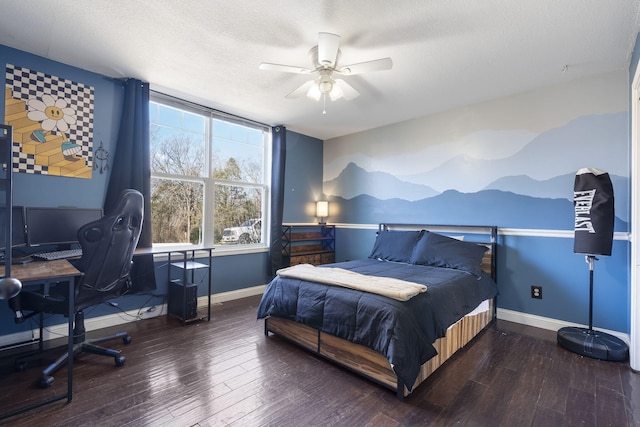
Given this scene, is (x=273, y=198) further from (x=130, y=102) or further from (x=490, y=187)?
(x=490, y=187)

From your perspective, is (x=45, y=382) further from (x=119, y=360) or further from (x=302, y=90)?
(x=302, y=90)

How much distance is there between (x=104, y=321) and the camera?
2961 millimetres

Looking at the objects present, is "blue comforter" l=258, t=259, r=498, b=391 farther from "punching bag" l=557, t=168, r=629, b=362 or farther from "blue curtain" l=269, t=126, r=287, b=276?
"blue curtain" l=269, t=126, r=287, b=276

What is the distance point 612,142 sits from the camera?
2742 millimetres

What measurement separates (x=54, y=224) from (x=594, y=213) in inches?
178

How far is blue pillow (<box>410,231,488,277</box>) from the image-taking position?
3.02 meters

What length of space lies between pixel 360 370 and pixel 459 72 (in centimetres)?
273

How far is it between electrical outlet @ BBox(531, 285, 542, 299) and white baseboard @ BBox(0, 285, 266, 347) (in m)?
3.48

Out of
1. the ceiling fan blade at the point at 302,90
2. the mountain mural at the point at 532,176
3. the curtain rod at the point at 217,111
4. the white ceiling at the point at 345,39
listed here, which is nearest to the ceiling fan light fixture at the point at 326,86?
the ceiling fan blade at the point at 302,90

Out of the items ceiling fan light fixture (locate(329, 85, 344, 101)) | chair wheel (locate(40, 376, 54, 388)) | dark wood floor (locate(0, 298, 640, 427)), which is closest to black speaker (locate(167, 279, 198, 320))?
dark wood floor (locate(0, 298, 640, 427))

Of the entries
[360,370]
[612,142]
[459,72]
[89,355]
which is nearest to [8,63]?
[89,355]

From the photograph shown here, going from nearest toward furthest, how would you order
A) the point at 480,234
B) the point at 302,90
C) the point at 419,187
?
the point at 302,90
the point at 480,234
the point at 419,187

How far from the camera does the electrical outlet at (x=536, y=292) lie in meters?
3.09

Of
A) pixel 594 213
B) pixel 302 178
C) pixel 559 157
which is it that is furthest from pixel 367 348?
pixel 302 178
